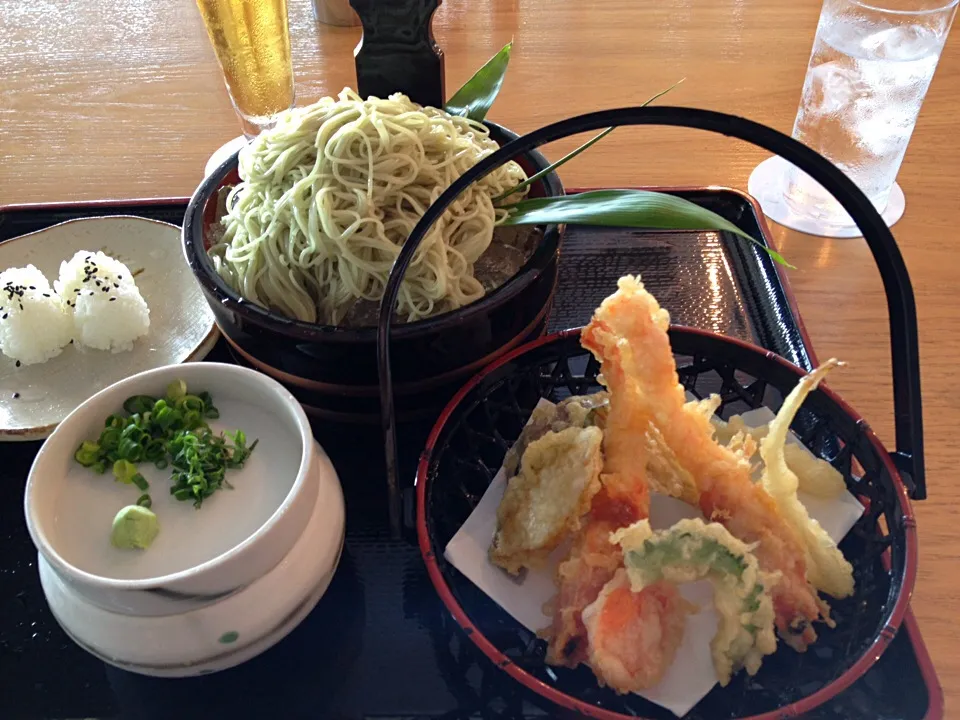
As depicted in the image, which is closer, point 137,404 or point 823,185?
point 823,185

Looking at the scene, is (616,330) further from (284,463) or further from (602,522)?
(284,463)

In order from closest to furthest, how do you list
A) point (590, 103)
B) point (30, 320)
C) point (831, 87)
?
point (30, 320) < point (831, 87) < point (590, 103)

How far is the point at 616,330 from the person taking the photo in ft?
2.76

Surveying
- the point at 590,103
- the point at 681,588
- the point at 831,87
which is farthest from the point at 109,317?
the point at 831,87

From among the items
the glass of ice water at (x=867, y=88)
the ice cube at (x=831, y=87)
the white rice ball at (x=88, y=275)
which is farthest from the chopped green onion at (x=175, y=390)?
the ice cube at (x=831, y=87)

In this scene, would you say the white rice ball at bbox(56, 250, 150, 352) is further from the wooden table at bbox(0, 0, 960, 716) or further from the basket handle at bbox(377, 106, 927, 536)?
the basket handle at bbox(377, 106, 927, 536)

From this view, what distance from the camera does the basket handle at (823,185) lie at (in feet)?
2.18

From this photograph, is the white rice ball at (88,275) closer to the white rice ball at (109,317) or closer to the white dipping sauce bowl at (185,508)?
the white rice ball at (109,317)

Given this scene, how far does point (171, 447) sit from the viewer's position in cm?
81

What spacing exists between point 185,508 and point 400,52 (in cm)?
72

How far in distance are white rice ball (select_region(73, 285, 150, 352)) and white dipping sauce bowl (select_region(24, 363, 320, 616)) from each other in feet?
0.94

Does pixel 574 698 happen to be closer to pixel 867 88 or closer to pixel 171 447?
pixel 171 447

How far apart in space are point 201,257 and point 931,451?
0.94 meters

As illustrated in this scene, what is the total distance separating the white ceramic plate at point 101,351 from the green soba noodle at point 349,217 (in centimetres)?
19
